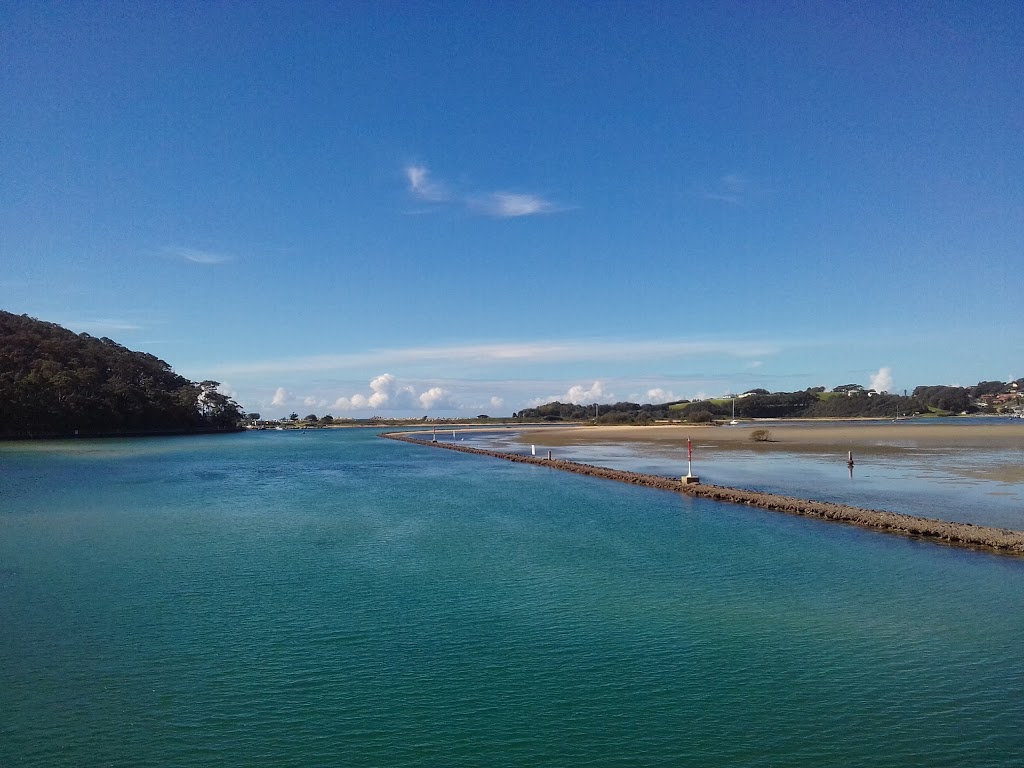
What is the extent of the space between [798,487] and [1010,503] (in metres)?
6.98

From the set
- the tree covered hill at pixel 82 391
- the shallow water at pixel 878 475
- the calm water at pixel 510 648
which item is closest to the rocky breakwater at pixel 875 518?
the calm water at pixel 510 648

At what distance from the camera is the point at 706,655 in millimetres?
8633

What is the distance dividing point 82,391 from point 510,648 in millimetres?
103401

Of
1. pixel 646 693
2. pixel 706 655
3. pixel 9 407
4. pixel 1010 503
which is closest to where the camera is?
pixel 646 693

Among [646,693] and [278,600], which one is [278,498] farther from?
[646,693]

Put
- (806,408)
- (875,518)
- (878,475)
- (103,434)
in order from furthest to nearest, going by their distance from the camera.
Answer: (806,408) → (103,434) → (878,475) → (875,518)

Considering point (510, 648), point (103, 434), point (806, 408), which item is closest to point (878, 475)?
point (510, 648)

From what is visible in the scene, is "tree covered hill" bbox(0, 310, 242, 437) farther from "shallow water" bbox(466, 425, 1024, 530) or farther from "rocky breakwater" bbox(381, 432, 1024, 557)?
"rocky breakwater" bbox(381, 432, 1024, 557)

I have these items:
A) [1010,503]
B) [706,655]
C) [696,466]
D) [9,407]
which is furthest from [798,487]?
[9,407]

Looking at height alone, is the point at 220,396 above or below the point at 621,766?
above

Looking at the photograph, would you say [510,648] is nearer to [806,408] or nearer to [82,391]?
[82,391]

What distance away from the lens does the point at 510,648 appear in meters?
9.02

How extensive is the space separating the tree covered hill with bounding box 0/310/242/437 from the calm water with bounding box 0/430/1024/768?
7990 centimetres

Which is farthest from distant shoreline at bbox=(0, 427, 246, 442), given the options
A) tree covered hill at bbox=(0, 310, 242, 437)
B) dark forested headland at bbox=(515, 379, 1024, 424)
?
dark forested headland at bbox=(515, 379, 1024, 424)
